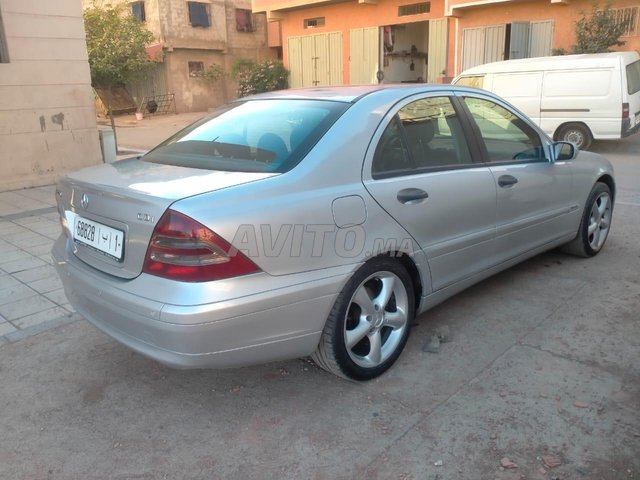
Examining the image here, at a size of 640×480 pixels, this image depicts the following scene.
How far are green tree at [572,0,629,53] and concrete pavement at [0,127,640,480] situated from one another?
40.0ft

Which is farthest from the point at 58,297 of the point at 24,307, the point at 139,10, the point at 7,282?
the point at 139,10

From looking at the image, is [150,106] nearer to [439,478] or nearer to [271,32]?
[271,32]

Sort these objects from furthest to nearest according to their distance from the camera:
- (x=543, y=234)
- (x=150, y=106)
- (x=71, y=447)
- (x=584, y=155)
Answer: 1. (x=150, y=106)
2. (x=584, y=155)
3. (x=543, y=234)
4. (x=71, y=447)

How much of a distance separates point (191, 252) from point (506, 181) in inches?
90.5

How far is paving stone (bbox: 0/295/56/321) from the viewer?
3968 mm

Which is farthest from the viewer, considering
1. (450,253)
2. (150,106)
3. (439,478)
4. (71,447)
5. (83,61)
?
(150,106)

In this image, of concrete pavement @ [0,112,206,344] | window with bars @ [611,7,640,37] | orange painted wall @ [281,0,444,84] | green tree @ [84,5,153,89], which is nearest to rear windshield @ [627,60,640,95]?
window with bars @ [611,7,640,37]

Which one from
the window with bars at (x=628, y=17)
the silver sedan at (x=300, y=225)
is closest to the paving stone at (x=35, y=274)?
the silver sedan at (x=300, y=225)

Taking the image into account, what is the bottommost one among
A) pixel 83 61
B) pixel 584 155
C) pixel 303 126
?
pixel 584 155

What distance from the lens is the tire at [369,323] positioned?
279 centimetres

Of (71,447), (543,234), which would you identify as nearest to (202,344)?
(71,447)

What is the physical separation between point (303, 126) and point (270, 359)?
1.23m

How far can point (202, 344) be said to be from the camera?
7.84 feet

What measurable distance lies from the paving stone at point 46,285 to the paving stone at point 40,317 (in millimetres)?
404
